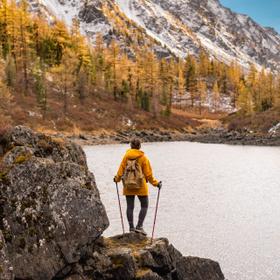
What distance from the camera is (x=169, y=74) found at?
141375mm

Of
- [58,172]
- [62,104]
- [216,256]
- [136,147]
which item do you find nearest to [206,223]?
[216,256]

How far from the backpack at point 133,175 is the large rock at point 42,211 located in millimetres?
1557

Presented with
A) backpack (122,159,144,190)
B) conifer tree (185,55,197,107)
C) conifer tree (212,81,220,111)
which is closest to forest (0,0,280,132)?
conifer tree (185,55,197,107)

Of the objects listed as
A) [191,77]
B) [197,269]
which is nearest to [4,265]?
[197,269]

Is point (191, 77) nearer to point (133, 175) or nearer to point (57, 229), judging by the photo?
point (133, 175)

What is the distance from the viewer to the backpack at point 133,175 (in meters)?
11.8

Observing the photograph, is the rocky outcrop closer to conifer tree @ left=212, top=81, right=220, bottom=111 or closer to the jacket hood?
the jacket hood

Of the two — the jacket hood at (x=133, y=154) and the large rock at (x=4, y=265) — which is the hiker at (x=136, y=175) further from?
the large rock at (x=4, y=265)

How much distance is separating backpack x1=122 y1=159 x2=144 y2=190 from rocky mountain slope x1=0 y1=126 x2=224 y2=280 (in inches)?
55.7

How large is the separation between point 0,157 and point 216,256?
7614 mm

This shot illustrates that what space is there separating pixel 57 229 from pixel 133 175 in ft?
10.7

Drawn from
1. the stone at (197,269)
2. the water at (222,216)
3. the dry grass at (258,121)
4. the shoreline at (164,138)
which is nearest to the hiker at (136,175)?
the stone at (197,269)

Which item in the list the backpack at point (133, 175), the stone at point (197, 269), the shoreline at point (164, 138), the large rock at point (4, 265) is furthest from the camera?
the shoreline at point (164, 138)

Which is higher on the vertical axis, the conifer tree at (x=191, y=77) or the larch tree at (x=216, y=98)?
the conifer tree at (x=191, y=77)
